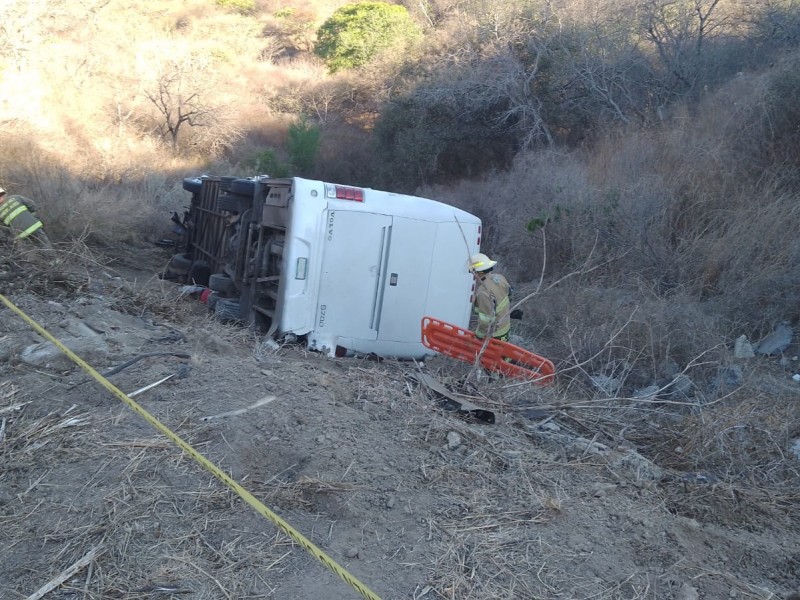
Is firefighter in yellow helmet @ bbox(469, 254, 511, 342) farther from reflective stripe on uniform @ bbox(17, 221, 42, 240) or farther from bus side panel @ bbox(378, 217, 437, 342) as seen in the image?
reflective stripe on uniform @ bbox(17, 221, 42, 240)

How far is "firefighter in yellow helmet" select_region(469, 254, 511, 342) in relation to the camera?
25.0 feet

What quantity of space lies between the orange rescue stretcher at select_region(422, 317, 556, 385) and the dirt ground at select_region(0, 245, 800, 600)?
40.4 inches

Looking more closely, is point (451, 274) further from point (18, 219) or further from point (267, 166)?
point (267, 166)

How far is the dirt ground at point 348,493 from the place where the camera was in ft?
10.8

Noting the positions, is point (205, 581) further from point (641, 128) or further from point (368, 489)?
point (641, 128)

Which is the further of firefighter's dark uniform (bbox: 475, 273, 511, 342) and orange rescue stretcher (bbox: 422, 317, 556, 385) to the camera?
firefighter's dark uniform (bbox: 475, 273, 511, 342)

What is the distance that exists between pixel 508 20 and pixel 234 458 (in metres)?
19.2

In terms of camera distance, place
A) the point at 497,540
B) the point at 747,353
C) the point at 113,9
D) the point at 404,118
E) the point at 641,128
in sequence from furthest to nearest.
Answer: the point at 113,9 < the point at 404,118 < the point at 641,128 < the point at 747,353 < the point at 497,540

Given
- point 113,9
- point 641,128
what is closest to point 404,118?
point 641,128

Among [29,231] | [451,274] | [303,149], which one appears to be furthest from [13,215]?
[303,149]

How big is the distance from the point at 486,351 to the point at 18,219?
17.2ft

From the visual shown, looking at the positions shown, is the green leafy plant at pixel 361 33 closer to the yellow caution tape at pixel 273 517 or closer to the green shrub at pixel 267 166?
the green shrub at pixel 267 166

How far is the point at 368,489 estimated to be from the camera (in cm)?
399

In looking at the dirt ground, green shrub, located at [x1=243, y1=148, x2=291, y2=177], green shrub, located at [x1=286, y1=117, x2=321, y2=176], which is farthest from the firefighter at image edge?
green shrub, located at [x1=286, y1=117, x2=321, y2=176]
